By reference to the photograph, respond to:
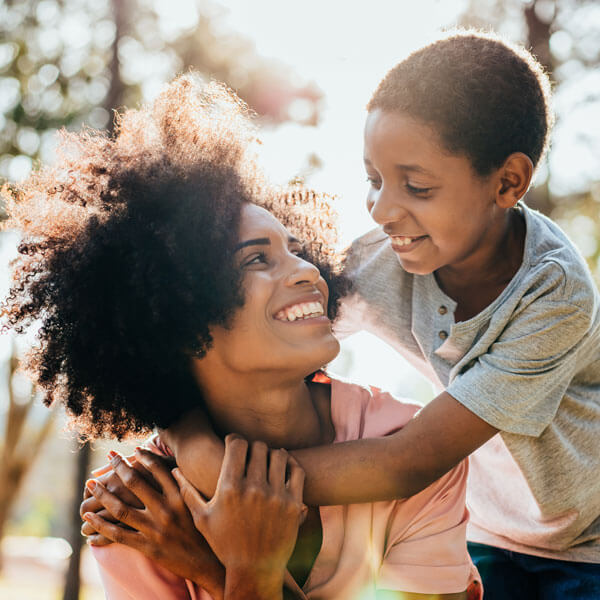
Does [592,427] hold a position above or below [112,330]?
below

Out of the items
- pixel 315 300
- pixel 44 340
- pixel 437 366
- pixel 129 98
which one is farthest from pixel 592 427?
pixel 129 98

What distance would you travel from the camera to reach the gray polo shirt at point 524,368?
2396 mm

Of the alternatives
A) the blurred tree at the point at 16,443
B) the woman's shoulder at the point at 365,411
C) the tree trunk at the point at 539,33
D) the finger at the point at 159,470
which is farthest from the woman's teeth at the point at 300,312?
the blurred tree at the point at 16,443

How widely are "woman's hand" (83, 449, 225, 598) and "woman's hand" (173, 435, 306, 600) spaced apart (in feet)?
0.30

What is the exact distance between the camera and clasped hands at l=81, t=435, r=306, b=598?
2.08 meters

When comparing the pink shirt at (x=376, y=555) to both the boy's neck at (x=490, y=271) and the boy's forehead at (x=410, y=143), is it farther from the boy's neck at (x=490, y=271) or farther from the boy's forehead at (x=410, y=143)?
the boy's forehead at (x=410, y=143)

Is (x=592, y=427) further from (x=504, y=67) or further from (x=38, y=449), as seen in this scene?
(x=38, y=449)

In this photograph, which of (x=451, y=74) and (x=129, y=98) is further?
(x=129, y=98)

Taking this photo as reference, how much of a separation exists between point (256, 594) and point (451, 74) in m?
1.89

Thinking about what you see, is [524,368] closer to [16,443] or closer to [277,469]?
[277,469]

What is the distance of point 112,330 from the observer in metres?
2.37

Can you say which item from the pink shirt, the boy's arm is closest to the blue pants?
the pink shirt

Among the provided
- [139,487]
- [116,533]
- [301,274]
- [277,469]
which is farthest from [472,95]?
[116,533]

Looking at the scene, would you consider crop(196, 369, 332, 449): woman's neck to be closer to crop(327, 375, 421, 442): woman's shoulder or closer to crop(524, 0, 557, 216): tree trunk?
crop(327, 375, 421, 442): woman's shoulder
